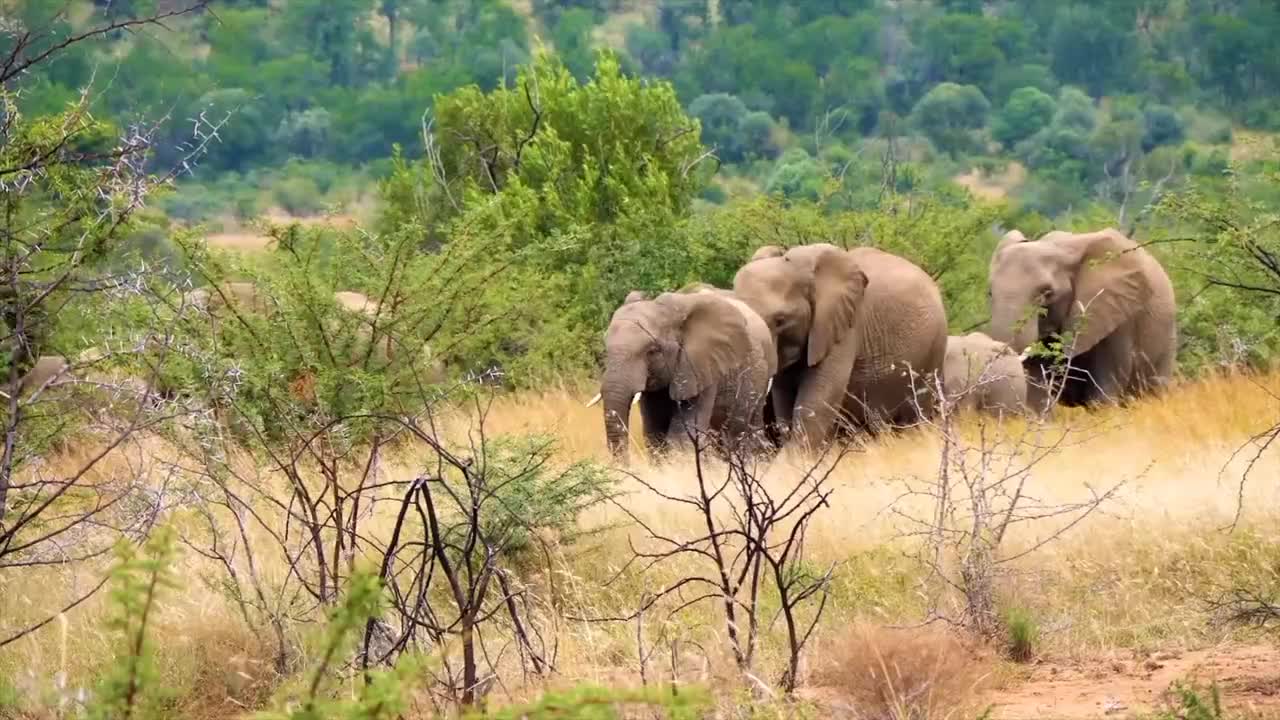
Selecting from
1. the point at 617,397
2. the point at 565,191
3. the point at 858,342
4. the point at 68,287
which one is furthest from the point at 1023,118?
the point at 68,287

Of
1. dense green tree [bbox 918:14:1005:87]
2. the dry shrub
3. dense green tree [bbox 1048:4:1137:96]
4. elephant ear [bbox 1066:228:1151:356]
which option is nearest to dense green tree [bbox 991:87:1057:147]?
dense green tree [bbox 918:14:1005:87]

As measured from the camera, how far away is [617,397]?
45.3 ft

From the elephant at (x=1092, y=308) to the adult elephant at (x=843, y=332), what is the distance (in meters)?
0.67

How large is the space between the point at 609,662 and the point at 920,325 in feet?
28.4

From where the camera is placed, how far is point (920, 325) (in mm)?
15805

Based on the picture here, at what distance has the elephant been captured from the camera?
53.2 ft

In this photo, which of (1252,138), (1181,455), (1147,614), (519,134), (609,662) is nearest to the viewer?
(609,662)

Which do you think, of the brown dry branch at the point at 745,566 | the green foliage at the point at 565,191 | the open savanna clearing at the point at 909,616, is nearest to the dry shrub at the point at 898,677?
the open savanna clearing at the point at 909,616

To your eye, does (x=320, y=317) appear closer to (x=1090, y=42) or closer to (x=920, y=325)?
(x=920, y=325)

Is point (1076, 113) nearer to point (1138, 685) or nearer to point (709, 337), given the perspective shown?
point (709, 337)

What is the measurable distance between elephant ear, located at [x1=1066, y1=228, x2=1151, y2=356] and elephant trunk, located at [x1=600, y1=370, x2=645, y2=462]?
432 centimetres

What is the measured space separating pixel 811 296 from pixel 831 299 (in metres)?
0.16

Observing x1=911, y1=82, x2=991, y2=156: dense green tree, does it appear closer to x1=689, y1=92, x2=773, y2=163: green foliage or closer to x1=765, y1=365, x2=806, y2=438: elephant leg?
x1=689, y1=92, x2=773, y2=163: green foliage

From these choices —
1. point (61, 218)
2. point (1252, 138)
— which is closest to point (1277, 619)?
point (1252, 138)
